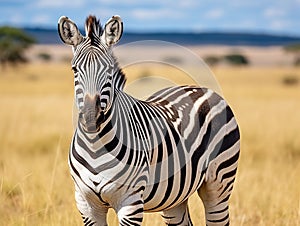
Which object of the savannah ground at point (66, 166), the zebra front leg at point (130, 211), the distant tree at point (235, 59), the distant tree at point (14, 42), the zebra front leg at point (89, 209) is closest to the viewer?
the zebra front leg at point (130, 211)

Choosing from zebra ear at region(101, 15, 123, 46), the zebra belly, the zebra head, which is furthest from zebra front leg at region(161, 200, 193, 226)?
zebra ear at region(101, 15, 123, 46)

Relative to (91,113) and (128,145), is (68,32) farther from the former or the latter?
(128,145)

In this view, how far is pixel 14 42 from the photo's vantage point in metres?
54.8

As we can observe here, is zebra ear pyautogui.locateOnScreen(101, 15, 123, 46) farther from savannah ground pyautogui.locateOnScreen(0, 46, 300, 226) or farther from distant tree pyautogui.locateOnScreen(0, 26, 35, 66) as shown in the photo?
distant tree pyautogui.locateOnScreen(0, 26, 35, 66)

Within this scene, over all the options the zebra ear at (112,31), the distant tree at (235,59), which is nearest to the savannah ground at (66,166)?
the zebra ear at (112,31)

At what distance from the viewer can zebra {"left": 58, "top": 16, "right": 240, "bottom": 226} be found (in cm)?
375

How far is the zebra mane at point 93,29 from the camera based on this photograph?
3.82 metres

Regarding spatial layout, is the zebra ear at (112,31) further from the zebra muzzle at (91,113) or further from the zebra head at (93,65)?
the zebra muzzle at (91,113)

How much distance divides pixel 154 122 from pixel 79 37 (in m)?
0.92

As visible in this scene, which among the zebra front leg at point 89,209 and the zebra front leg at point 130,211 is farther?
the zebra front leg at point 89,209

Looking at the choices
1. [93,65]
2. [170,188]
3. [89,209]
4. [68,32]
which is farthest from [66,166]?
[93,65]

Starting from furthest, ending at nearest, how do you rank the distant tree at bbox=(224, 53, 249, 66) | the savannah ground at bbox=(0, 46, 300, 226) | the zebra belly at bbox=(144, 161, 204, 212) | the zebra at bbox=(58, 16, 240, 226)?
the distant tree at bbox=(224, 53, 249, 66), the savannah ground at bbox=(0, 46, 300, 226), the zebra belly at bbox=(144, 161, 204, 212), the zebra at bbox=(58, 16, 240, 226)

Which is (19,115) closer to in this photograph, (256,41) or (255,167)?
(255,167)

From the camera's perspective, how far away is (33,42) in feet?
178
